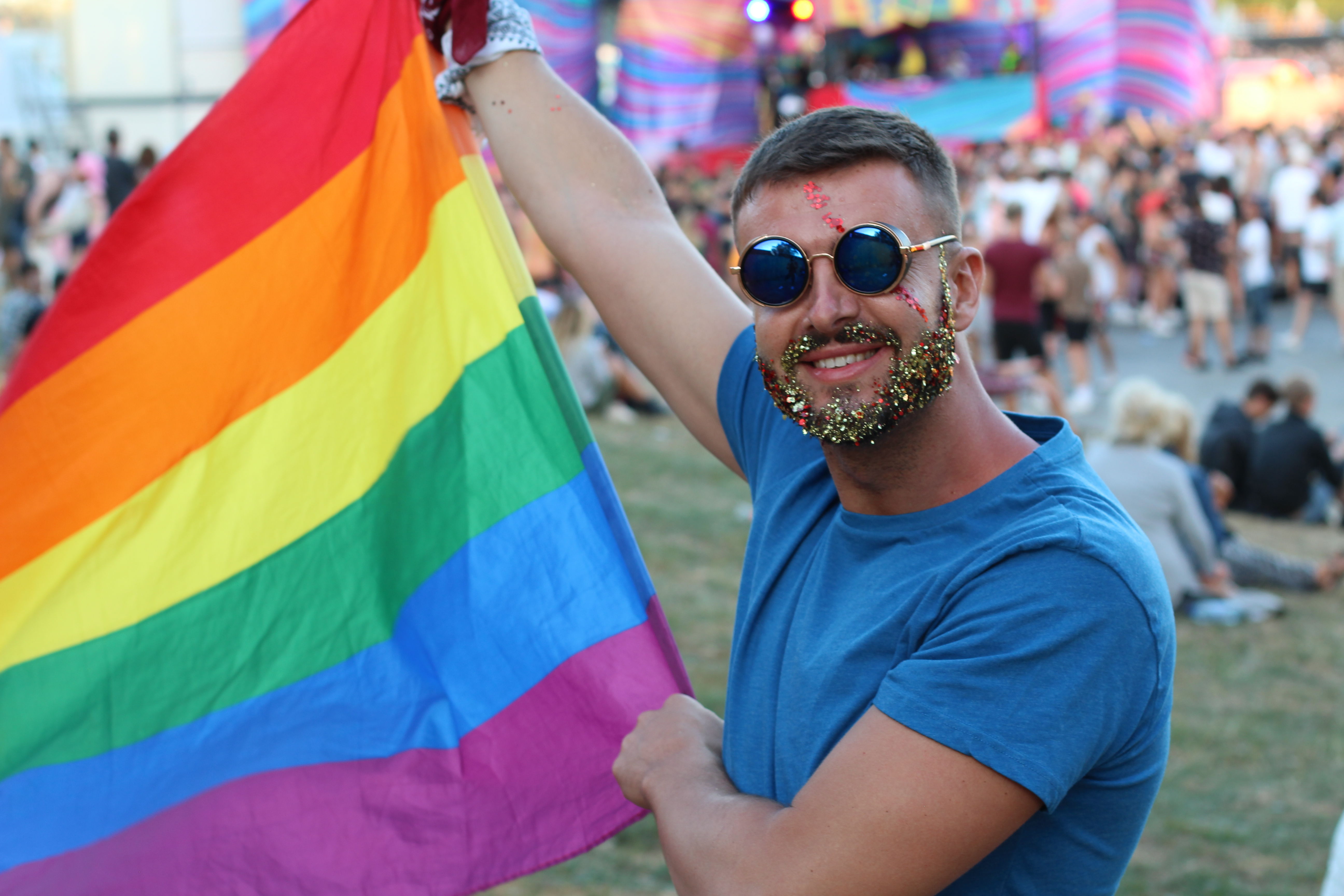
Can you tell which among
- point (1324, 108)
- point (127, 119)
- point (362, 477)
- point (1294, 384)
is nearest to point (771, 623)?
point (362, 477)

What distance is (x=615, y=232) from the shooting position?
236 centimetres

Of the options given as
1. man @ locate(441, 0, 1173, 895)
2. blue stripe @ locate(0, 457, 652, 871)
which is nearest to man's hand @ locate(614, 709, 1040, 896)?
man @ locate(441, 0, 1173, 895)

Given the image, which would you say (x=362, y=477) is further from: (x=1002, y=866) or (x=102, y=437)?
(x=1002, y=866)

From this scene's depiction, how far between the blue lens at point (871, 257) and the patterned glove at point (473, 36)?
3.38 ft

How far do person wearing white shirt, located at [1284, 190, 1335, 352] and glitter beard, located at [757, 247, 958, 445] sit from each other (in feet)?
46.6

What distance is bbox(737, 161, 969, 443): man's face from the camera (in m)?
1.68

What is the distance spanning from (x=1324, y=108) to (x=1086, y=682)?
4032 cm

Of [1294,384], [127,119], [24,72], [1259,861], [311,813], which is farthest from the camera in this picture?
[24,72]

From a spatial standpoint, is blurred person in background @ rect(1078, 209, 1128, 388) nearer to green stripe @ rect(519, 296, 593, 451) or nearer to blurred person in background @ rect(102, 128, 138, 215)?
blurred person in background @ rect(102, 128, 138, 215)

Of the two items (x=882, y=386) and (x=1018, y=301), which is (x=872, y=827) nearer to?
(x=882, y=386)

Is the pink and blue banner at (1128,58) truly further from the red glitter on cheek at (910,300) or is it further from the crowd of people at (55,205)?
the red glitter on cheek at (910,300)

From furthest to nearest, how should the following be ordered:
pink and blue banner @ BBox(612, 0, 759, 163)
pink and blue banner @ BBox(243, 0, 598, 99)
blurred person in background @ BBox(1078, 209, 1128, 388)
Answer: pink and blue banner @ BBox(612, 0, 759, 163) < pink and blue banner @ BBox(243, 0, 598, 99) < blurred person in background @ BBox(1078, 209, 1128, 388)

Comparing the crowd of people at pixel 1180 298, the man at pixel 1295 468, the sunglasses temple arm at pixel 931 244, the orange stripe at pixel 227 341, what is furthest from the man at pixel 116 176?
the sunglasses temple arm at pixel 931 244

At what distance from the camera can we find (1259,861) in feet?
14.1
